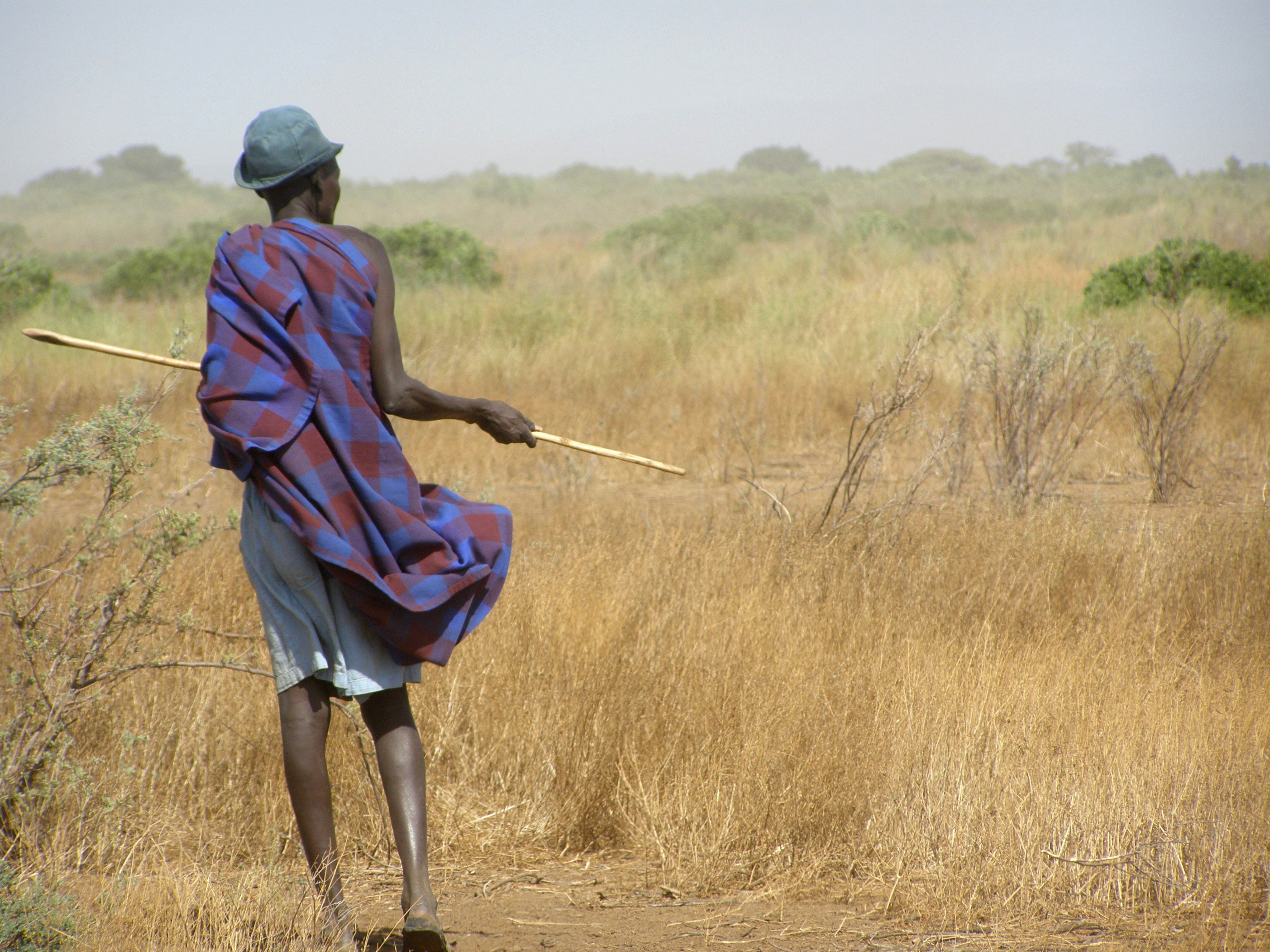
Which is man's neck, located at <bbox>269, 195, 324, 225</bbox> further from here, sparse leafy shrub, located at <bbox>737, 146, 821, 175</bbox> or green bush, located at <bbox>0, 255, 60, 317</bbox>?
sparse leafy shrub, located at <bbox>737, 146, 821, 175</bbox>

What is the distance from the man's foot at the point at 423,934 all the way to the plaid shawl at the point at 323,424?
20.9 inches

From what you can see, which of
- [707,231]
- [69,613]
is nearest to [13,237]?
[707,231]

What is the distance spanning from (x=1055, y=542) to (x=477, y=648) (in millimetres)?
2853

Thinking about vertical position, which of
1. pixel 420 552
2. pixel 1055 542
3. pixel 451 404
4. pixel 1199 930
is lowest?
pixel 1199 930

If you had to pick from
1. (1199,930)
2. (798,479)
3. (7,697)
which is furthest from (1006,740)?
(798,479)

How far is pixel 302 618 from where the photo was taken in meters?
2.29

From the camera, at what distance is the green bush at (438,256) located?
14734mm

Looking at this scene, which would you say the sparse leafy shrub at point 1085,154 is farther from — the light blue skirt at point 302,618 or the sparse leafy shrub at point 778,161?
the light blue skirt at point 302,618

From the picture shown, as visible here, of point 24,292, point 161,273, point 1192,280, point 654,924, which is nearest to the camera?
point 654,924

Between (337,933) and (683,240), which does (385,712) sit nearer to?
(337,933)

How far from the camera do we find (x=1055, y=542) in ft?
16.8

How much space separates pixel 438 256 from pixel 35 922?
551 inches

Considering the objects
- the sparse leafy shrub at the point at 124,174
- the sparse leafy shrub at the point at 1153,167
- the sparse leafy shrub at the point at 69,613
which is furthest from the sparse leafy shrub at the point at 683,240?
the sparse leafy shrub at the point at 124,174

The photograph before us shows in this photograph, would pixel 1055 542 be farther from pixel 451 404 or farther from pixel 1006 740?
pixel 451 404
